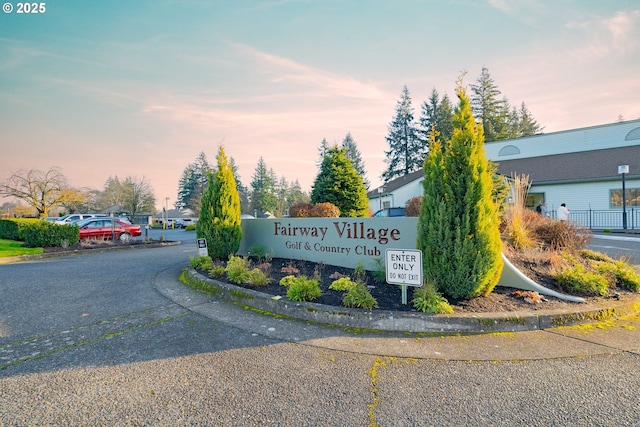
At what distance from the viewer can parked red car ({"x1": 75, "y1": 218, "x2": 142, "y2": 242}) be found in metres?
15.4

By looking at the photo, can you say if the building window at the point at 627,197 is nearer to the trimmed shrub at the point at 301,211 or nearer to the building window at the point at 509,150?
the building window at the point at 509,150

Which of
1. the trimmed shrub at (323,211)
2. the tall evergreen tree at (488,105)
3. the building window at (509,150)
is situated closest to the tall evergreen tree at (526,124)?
the tall evergreen tree at (488,105)

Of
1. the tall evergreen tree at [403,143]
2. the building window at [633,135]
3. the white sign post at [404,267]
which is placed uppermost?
the tall evergreen tree at [403,143]

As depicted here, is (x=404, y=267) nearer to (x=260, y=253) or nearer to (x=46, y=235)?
(x=260, y=253)

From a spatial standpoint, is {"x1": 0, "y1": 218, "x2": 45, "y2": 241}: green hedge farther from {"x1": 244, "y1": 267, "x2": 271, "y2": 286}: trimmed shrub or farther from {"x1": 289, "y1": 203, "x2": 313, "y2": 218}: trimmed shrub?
{"x1": 244, "y1": 267, "x2": 271, "y2": 286}: trimmed shrub

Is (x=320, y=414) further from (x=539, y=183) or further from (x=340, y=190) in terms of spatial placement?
(x=539, y=183)

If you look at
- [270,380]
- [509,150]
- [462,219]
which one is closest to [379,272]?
[462,219]

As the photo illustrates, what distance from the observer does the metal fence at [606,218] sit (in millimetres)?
17031

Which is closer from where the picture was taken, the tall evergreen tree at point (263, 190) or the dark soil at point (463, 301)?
the dark soil at point (463, 301)

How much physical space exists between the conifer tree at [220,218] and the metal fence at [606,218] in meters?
18.0

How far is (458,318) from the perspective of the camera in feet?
12.9

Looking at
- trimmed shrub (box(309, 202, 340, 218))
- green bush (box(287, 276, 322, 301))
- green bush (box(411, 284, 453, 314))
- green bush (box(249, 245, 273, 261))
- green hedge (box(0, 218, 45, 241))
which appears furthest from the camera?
green hedge (box(0, 218, 45, 241))

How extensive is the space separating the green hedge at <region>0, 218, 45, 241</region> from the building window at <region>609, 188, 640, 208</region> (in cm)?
2937

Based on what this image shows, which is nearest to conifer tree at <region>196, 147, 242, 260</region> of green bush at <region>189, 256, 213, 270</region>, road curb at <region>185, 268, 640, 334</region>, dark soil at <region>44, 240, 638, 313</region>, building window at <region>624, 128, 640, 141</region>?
green bush at <region>189, 256, 213, 270</region>
